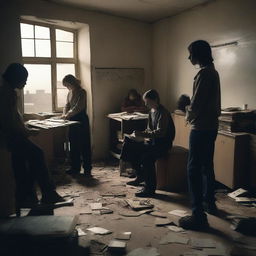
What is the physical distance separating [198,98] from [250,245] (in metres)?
1.43

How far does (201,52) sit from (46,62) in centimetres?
383

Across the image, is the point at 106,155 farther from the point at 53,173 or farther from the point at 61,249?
the point at 61,249

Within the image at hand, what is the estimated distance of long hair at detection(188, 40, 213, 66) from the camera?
10.9 ft

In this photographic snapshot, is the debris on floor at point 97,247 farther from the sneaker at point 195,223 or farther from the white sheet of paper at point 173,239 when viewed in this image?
the sneaker at point 195,223

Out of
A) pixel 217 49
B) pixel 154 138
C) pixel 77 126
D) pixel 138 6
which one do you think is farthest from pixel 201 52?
pixel 138 6

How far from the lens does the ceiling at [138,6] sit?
5.51 metres

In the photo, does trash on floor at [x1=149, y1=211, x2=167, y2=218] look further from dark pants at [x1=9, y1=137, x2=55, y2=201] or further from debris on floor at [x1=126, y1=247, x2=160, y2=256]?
dark pants at [x1=9, y1=137, x2=55, y2=201]

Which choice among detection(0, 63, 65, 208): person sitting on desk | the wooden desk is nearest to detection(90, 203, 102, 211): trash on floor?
detection(0, 63, 65, 208): person sitting on desk

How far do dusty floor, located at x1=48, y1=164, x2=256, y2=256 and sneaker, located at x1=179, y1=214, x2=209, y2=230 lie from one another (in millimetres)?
75

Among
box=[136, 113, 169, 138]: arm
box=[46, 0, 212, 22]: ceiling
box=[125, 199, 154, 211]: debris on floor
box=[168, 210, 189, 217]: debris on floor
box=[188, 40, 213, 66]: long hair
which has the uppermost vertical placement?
box=[46, 0, 212, 22]: ceiling

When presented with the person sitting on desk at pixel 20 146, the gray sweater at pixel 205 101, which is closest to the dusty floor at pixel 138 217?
the person sitting on desk at pixel 20 146

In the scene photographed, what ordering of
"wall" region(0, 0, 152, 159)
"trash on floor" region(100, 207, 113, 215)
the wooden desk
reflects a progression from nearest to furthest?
"trash on floor" region(100, 207, 113, 215), "wall" region(0, 0, 152, 159), the wooden desk

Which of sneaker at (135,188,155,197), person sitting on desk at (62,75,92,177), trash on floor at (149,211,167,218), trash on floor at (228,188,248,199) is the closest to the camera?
trash on floor at (149,211,167,218)

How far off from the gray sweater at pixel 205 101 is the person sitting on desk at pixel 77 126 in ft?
7.72
